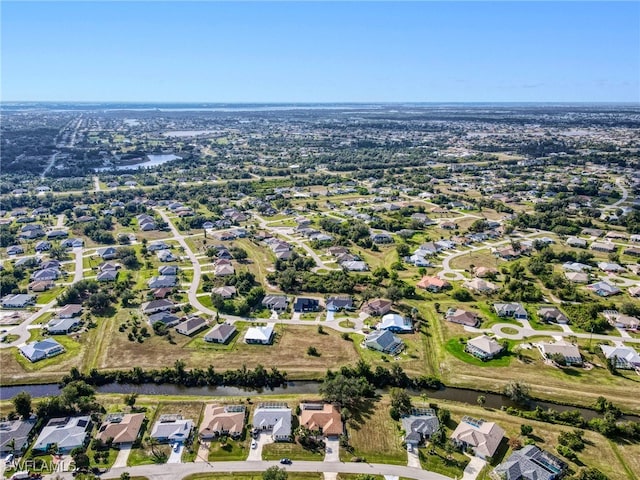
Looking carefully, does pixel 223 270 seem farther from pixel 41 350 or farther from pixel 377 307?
pixel 41 350

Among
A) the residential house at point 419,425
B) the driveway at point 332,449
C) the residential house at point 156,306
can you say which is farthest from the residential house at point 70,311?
the residential house at point 419,425

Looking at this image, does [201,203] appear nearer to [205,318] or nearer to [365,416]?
[205,318]

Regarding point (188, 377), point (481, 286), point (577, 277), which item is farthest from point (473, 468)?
point (577, 277)

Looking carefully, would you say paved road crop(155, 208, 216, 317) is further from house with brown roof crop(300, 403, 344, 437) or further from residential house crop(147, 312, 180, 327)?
house with brown roof crop(300, 403, 344, 437)

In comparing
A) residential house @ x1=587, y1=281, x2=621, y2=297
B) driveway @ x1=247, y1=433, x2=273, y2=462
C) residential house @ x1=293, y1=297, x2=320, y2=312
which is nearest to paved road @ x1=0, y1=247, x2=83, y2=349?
residential house @ x1=293, y1=297, x2=320, y2=312

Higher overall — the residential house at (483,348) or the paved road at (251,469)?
the residential house at (483,348)

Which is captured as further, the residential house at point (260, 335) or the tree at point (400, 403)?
the residential house at point (260, 335)

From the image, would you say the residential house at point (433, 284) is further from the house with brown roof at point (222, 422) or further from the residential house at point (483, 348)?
the house with brown roof at point (222, 422)
